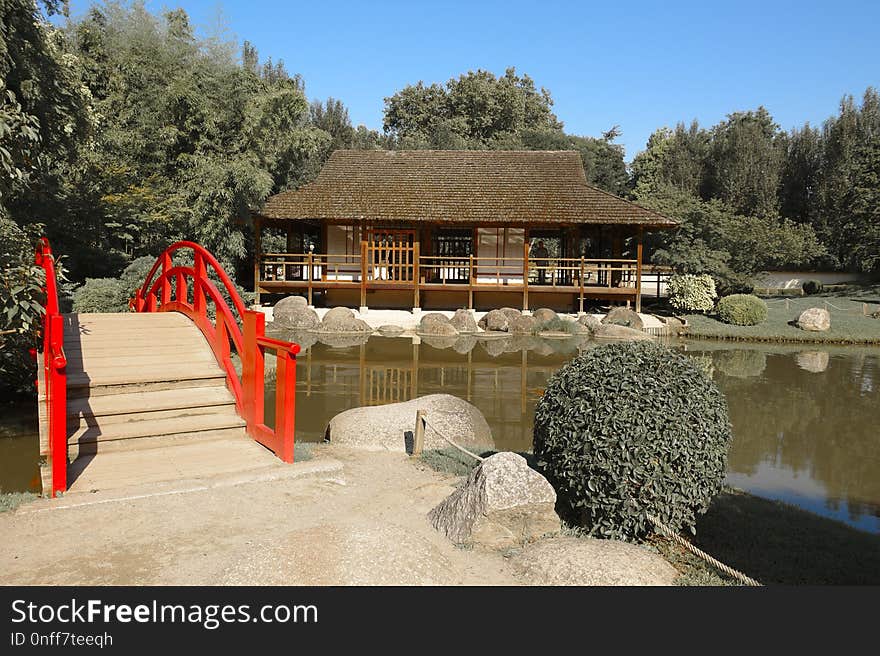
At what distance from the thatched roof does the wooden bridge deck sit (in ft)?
52.0

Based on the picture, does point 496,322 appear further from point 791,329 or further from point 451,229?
point 791,329

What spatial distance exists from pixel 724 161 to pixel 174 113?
35518 mm

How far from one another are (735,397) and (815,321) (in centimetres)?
1173


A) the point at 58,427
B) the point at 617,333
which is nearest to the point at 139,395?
the point at 58,427

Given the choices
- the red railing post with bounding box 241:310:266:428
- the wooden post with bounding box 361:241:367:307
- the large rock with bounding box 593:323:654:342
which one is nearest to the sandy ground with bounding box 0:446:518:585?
the red railing post with bounding box 241:310:266:428

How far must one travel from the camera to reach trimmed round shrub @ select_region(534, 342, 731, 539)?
475 centimetres

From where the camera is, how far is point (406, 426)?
749 cm

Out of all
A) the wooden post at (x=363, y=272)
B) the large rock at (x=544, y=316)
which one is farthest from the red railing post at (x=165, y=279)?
the large rock at (x=544, y=316)

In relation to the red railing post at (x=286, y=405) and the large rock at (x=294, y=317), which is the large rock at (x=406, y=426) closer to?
the red railing post at (x=286, y=405)

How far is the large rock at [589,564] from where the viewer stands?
4.15 m

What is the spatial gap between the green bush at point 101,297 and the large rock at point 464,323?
1036cm

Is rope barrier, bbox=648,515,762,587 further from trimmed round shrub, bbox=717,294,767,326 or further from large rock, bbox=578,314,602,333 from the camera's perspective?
trimmed round shrub, bbox=717,294,767,326
